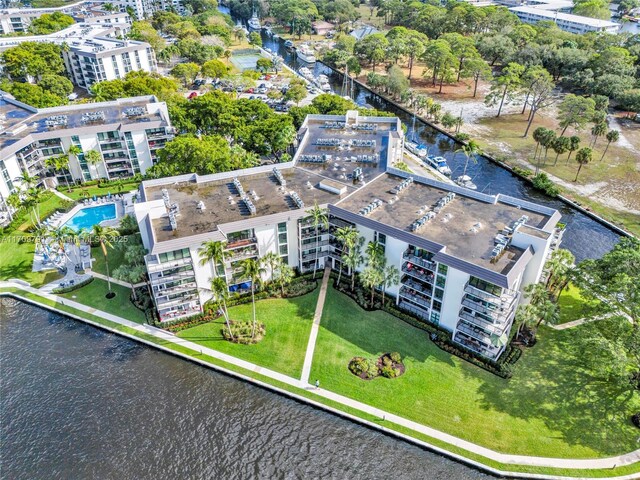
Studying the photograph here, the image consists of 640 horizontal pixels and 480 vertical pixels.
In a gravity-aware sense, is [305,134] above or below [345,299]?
above

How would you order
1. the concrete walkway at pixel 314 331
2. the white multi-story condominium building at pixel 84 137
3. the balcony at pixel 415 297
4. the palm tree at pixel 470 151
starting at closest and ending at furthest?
1. the concrete walkway at pixel 314 331
2. the balcony at pixel 415 297
3. the white multi-story condominium building at pixel 84 137
4. the palm tree at pixel 470 151

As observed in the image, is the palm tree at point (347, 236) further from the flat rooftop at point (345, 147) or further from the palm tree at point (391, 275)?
the flat rooftop at point (345, 147)

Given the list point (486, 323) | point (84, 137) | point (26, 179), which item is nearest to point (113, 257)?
point (26, 179)

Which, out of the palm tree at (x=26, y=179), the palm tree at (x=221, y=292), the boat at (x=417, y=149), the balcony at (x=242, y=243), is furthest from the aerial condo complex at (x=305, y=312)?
the boat at (x=417, y=149)

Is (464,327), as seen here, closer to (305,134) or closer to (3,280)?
(305,134)

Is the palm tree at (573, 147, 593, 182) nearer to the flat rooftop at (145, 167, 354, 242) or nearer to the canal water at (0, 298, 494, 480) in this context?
the flat rooftop at (145, 167, 354, 242)

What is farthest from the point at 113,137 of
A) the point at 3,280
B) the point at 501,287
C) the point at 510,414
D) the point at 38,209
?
the point at 510,414
